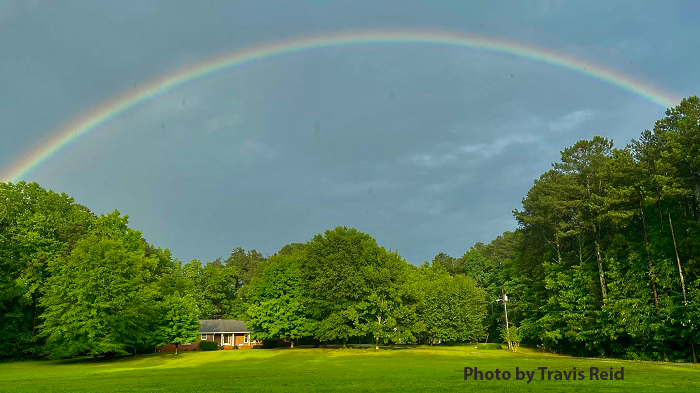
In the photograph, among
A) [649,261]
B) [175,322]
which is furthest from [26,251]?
[649,261]

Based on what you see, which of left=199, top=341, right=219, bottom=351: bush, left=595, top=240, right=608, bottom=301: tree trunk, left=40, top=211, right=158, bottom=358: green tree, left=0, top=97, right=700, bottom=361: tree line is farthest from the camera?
left=199, top=341, right=219, bottom=351: bush

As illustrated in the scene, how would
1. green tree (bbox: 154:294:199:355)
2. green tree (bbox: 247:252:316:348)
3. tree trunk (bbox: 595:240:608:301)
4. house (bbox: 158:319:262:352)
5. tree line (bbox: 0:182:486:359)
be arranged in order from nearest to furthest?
tree trunk (bbox: 595:240:608:301) → tree line (bbox: 0:182:486:359) → green tree (bbox: 154:294:199:355) → green tree (bbox: 247:252:316:348) → house (bbox: 158:319:262:352)

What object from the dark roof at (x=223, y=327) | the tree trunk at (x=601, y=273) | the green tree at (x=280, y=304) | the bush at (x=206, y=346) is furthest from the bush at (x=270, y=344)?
the tree trunk at (x=601, y=273)

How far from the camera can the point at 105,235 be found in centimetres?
5844

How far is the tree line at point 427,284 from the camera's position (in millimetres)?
38938

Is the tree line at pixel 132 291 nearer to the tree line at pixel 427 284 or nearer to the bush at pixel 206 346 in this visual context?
the tree line at pixel 427 284

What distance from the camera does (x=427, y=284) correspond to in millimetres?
77312

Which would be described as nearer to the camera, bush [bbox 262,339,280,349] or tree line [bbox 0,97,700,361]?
tree line [bbox 0,97,700,361]

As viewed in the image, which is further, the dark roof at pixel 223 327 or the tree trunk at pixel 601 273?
the dark roof at pixel 223 327

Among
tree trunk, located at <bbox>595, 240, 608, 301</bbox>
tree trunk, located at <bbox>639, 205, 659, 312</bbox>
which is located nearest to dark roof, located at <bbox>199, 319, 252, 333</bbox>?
tree trunk, located at <bbox>595, 240, 608, 301</bbox>

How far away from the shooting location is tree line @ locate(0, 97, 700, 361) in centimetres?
3894

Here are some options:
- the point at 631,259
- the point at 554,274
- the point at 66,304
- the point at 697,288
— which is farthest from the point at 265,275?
the point at 697,288

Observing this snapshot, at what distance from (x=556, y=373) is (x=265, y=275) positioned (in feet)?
155

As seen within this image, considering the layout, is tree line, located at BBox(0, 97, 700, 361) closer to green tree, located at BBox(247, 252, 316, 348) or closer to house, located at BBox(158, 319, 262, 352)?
green tree, located at BBox(247, 252, 316, 348)
